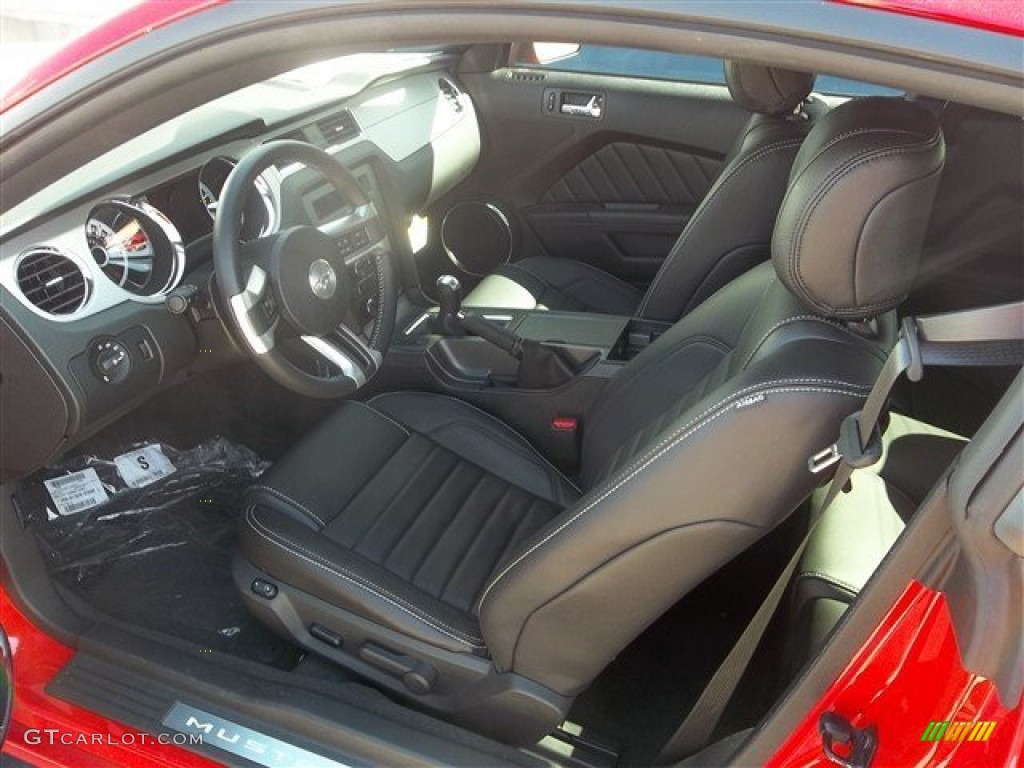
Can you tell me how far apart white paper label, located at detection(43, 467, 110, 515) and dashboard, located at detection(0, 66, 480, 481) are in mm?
362

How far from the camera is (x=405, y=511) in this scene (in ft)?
5.65

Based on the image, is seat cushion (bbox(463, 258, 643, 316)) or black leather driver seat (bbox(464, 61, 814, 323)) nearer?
black leather driver seat (bbox(464, 61, 814, 323))

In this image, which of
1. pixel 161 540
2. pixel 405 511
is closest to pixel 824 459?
pixel 405 511

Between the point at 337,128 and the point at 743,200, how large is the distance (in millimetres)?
1082

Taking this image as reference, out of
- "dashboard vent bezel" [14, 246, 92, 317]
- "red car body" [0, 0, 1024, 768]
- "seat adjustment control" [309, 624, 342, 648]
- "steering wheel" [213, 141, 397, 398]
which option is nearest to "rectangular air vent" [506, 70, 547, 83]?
"steering wheel" [213, 141, 397, 398]

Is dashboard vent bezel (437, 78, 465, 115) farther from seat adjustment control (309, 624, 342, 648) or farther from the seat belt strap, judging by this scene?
the seat belt strap

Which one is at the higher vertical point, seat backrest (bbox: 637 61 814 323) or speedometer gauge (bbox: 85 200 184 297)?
seat backrest (bbox: 637 61 814 323)

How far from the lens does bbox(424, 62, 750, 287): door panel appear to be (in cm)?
280

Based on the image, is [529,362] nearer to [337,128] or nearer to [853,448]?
[337,128]

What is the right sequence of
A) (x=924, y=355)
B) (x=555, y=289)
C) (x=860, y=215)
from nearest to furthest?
(x=924, y=355) < (x=860, y=215) < (x=555, y=289)

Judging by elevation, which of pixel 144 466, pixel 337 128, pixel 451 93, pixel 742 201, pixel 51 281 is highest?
pixel 451 93

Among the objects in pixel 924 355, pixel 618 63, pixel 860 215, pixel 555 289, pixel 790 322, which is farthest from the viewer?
pixel 618 63

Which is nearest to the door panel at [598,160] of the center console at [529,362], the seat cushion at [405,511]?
the center console at [529,362]

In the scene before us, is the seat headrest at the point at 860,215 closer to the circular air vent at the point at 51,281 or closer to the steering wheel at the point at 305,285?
the steering wheel at the point at 305,285
